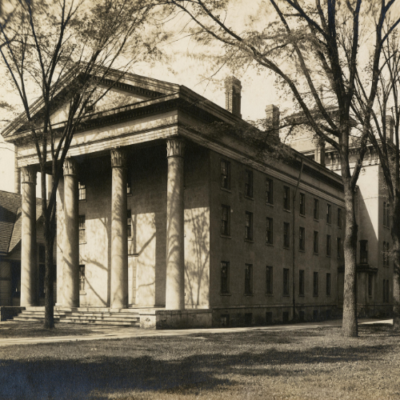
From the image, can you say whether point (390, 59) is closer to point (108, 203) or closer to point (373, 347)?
point (373, 347)

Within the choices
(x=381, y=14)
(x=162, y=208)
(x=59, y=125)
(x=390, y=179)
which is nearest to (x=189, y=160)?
(x=162, y=208)

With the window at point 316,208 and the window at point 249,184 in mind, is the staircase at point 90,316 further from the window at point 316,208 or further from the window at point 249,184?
the window at point 316,208

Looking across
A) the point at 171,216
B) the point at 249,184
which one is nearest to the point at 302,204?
the point at 249,184

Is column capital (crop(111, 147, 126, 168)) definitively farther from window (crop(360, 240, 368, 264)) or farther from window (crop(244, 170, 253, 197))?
window (crop(360, 240, 368, 264))

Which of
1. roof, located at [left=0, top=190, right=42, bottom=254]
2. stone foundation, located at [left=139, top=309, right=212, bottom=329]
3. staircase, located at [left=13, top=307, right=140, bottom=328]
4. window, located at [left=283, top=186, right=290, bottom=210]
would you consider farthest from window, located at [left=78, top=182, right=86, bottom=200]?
window, located at [left=283, top=186, right=290, bottom=210]

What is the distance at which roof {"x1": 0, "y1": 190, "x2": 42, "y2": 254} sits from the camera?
137 ft

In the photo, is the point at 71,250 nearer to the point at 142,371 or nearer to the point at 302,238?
the point at 302,238

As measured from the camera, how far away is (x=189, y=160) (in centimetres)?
3117

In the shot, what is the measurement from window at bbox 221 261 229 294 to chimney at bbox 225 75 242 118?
978 centimetres

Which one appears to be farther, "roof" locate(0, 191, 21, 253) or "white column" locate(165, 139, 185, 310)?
"roof" locate(0, 191, 21, 253)

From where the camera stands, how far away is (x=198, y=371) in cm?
1099

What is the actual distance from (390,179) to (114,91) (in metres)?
15.5

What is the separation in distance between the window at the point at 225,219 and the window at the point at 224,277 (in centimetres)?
182

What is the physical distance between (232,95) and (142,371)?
2687cm
